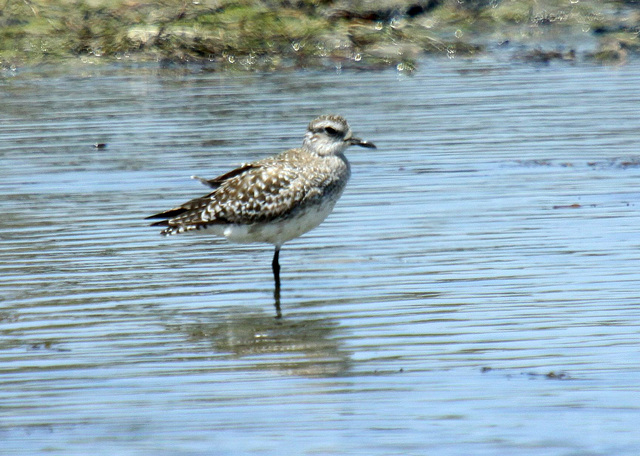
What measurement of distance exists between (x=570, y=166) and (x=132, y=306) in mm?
7336

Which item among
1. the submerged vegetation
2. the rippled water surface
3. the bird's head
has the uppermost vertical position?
the bird's head

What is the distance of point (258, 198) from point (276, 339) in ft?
5.94

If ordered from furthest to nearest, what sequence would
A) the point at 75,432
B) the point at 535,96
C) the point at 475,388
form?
the point at 535,96
the point at 475,388
the point at 75,432

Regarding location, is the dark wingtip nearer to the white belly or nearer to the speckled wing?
the speckled wing

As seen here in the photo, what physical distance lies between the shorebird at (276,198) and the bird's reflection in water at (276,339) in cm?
78

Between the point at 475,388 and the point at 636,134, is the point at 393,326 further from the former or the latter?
the point at 636,134

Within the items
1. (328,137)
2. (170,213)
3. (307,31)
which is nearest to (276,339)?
(170,213)

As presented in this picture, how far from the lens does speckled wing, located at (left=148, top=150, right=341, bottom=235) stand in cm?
1051

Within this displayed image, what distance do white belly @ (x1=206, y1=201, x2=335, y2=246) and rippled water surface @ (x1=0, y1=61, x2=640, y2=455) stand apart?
360mm

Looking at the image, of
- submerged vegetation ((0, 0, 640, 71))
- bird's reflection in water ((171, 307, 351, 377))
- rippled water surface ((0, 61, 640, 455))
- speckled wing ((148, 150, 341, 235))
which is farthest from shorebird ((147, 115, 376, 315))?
submerged vegetation ((0, 0, 640, 71))

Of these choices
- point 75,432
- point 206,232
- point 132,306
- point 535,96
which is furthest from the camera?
point 535,96

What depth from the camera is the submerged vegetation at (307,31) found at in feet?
93.1

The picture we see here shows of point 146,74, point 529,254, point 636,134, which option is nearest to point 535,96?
point 636,134

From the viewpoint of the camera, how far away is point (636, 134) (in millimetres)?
17484
